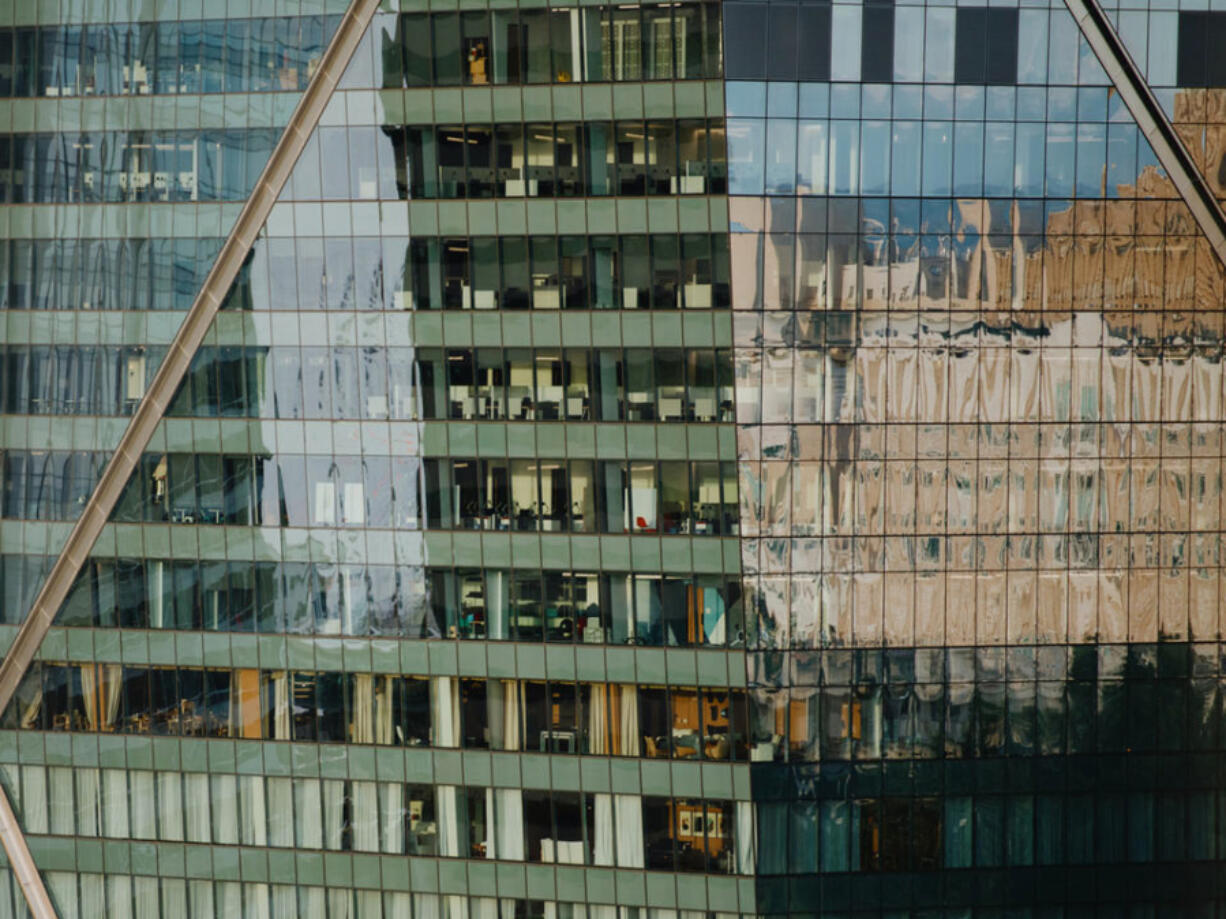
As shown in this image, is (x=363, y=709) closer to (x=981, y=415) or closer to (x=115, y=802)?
(x=115, y=802)

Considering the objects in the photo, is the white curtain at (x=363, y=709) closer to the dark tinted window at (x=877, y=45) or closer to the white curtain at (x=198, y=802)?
the white curtain at (x=198, y=802)

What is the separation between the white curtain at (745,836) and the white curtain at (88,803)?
17972 mm

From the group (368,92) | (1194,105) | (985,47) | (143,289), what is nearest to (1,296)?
(143,289)

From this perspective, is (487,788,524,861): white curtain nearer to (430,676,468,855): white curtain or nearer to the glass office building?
the glass office building

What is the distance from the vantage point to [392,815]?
33062mm

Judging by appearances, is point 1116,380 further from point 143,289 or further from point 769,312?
point 143,289

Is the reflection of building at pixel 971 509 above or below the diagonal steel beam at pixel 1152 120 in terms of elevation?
below

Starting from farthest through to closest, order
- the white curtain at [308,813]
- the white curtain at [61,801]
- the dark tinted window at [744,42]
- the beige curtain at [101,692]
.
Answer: the white curtain at [61,801] → the beige curtain at [101,692] → the white curtain at [308,813] → the dark tinted window at [744,42]

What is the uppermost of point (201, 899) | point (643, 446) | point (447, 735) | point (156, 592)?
point (643, 446)

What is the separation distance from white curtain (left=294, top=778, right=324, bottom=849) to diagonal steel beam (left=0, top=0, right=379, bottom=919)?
26.7 feet

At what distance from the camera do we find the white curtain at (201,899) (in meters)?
33.9

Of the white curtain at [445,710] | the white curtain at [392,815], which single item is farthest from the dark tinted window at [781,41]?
the white curtain at [392,815]

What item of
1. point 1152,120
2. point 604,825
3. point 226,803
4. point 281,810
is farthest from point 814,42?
point 226,803

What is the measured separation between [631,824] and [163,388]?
1710 cm
